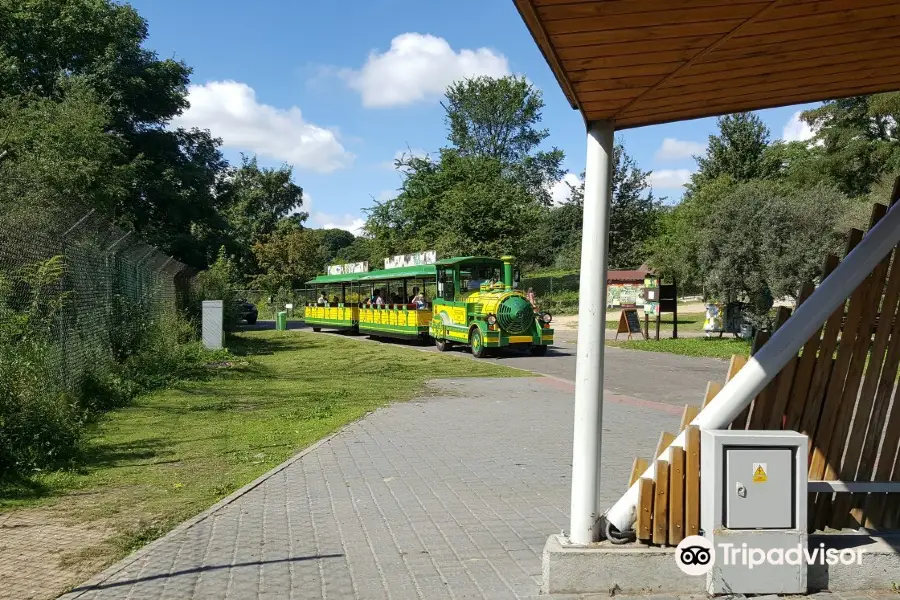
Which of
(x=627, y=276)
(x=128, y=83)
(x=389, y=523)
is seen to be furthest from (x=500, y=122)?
(x=389, y=523)

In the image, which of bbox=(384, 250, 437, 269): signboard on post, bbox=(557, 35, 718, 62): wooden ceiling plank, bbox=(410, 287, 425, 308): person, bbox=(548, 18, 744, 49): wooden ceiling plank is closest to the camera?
bbox=(548, 18, 744, 49): wooden ceiling plank

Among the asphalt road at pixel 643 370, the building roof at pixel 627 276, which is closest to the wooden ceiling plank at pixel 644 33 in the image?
the asphalt road at pixel 643 370

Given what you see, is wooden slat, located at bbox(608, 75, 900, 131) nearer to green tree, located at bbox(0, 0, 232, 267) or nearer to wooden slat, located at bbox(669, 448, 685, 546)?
wooden slat, located at bbox(669, 448, 685, 546)

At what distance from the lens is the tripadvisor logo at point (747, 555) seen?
406 centimetres

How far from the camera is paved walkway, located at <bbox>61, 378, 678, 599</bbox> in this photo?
4.47 meters

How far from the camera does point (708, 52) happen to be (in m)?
3.67

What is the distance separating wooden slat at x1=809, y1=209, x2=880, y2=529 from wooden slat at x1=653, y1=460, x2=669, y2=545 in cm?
87

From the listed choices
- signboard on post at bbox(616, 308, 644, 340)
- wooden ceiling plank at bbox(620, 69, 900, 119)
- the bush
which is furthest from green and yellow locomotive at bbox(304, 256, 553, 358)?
wooden ceiling plank at bbox(620, 69, 900, 119)

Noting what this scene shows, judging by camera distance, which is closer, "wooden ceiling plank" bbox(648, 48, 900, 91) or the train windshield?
"wooden ceiling plank" bbox(648, 48, 900, 91)

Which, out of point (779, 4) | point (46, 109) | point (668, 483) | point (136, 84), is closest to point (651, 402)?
point (668, 483)

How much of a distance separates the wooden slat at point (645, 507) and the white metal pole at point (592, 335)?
0.76 feet

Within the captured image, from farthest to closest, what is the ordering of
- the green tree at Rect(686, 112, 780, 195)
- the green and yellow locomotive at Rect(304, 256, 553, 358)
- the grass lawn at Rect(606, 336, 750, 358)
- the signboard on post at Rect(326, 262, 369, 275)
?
1. the green tree at Rect(686, 112, 780, 195)
2. the signboard on post at Rect(326, 262, 369, 275)
3. the green and yellow locomotive at Rect(304, 256, 553, 358)
4. the grass lawn at Rect(606, 336, 750, 358)

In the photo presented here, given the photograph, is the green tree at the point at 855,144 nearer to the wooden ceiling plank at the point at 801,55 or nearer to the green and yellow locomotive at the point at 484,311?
the green and yellow locomotive at the point at 484,311

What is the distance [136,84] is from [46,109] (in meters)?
12.2
